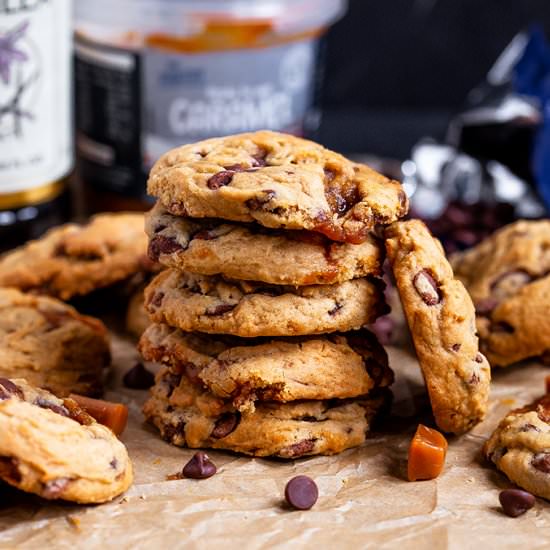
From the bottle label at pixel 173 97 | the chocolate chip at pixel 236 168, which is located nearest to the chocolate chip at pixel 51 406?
the chocolate chip at pixel 236 168


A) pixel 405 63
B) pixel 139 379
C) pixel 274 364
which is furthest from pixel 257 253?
pixel 405 63

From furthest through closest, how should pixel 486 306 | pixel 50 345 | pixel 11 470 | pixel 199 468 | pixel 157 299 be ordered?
pixel 486 306
pixel 50 345
pixel 157 299
pixel 199 468
pixel 11 470

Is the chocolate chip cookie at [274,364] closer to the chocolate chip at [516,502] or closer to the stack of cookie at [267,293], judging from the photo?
the stack of cookie at [267,293]

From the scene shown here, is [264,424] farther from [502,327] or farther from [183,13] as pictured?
[183,13]

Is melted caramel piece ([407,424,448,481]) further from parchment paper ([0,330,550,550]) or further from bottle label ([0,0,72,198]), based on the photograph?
bottle label ([0,0,72,198])

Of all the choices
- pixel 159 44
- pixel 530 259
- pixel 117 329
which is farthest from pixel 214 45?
pixel 530 259
